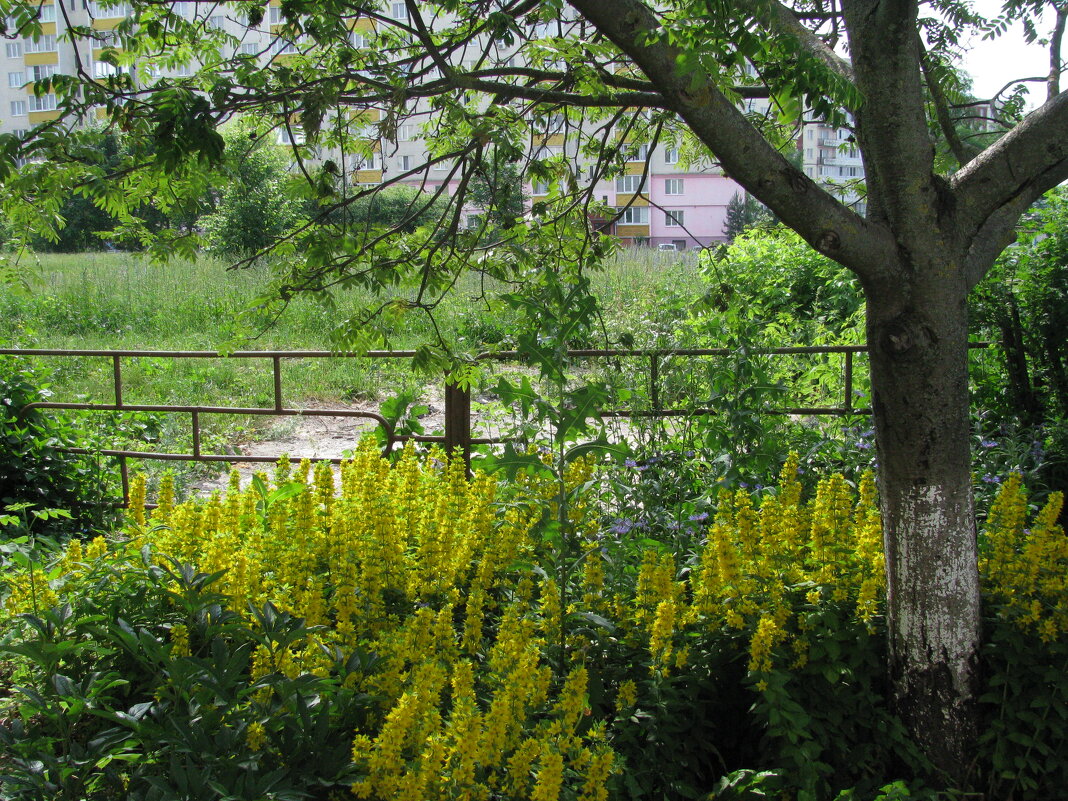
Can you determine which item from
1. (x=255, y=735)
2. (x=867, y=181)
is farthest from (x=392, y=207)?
(x=255, y=735)

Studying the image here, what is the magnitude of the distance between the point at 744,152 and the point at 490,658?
1.53 m

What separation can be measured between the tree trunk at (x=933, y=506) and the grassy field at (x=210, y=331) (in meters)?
2.91

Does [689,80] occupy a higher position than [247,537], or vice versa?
[689,80]

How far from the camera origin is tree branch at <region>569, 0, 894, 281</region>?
7.28 ft

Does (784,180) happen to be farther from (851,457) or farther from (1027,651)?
(851,457)

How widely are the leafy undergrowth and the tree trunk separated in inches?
3.5

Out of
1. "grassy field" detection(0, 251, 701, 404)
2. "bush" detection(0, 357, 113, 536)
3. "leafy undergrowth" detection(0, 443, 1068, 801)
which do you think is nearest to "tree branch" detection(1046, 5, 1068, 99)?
"leafy undergrowth" detection(0, 443, 1068, 801)

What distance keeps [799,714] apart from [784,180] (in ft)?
4.73

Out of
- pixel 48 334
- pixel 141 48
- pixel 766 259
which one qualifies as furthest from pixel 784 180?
pixel 48 334

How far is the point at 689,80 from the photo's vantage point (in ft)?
7.37

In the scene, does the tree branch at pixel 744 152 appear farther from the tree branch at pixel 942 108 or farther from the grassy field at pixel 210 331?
the grassy field at pixel 210 331

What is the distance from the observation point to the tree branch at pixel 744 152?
2.22m

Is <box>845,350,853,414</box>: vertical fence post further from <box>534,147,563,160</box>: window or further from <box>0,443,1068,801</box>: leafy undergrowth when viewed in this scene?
<box>0,443,1068,801</box>: leafy undergrowth

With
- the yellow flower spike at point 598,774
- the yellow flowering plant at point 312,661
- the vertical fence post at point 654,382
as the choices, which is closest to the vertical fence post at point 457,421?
the vertical fence post at point 654,382
